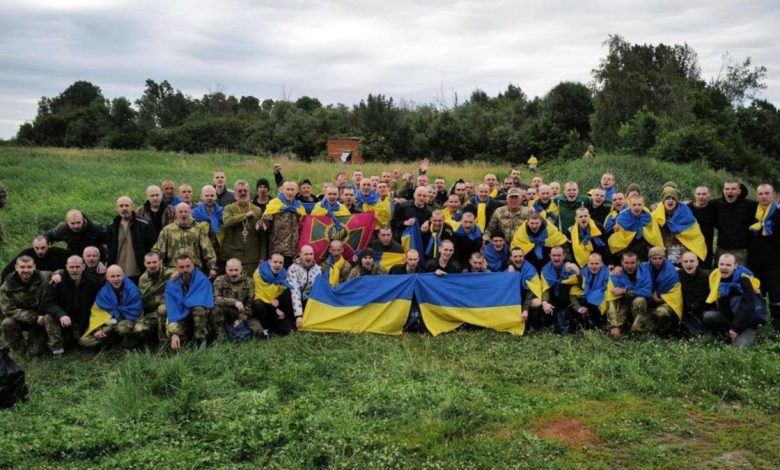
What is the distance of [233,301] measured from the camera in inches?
353

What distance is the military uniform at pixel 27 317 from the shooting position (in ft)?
28.1

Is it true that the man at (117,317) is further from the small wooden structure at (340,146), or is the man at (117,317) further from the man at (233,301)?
the small wooden structure at (340,146)

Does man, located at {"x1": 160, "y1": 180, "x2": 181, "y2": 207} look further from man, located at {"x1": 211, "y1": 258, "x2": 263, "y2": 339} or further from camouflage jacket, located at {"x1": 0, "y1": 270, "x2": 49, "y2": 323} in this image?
camouflage jacket, located at {"x1": 0, "y1": 270, "x2": 49, "y2": 323}

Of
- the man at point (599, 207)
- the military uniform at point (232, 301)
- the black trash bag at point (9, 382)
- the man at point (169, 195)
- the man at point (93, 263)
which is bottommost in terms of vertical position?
the black trash bag at point (9, 382)

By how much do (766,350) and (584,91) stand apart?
118 ft

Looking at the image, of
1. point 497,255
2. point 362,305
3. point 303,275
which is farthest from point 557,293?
point 303,275

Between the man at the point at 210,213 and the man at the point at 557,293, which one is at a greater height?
the man at the point at 210,213

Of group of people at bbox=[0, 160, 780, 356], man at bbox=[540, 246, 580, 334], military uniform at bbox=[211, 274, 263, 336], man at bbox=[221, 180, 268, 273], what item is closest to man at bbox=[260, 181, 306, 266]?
group of people at bbox=[0, 160, 780, 356]

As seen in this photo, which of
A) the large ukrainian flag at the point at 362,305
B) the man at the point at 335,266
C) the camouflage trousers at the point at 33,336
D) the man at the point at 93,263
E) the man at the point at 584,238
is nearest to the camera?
the camouflage trousers at the point at 33,336

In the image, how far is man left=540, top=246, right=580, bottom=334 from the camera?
9312mm

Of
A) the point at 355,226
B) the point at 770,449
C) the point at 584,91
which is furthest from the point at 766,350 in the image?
the point at 584,91

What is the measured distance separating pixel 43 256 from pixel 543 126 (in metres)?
32.1

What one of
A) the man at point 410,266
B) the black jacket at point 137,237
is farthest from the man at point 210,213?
the man at point 410,266

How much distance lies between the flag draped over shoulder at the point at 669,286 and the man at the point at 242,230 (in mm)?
5754
